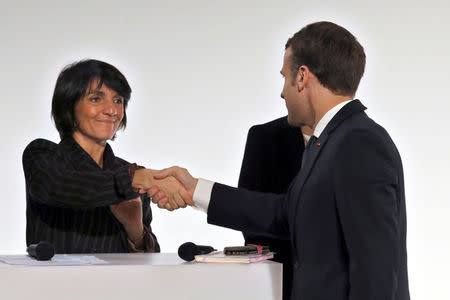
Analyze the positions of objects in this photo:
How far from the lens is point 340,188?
1.98m

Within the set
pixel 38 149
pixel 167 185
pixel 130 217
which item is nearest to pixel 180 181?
pixel 167 185

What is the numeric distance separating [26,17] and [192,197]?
2.46 meters

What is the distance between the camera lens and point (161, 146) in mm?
4664

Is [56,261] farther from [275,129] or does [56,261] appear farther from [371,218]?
[275,129]

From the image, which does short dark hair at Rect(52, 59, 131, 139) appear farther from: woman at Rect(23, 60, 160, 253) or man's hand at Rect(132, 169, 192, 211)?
man's hand at Rect(132, 169, 192, 211)

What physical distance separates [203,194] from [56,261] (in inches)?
21.8

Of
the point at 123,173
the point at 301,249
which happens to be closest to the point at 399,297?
the point at 301,249

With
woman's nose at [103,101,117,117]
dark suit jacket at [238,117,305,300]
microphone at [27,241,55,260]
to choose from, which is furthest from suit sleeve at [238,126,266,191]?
microphone at [27,241,55,260]

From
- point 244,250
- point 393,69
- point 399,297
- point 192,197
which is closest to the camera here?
point 399,297

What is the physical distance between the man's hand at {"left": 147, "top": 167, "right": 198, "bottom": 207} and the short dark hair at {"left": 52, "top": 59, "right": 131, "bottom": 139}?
357 millimetres

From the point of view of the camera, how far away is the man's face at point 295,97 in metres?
2.24

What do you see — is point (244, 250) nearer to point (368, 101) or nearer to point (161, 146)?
point (161, 146)

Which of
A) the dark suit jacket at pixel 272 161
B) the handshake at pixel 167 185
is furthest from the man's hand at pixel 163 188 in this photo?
the dark suit jacket at pixel 272 161

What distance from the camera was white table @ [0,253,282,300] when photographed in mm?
2045
